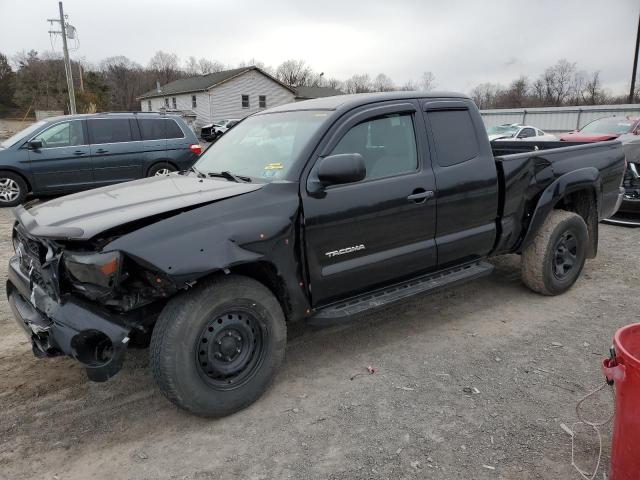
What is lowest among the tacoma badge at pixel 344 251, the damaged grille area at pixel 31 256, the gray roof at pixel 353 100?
the tacoma badge at pixel 344 251

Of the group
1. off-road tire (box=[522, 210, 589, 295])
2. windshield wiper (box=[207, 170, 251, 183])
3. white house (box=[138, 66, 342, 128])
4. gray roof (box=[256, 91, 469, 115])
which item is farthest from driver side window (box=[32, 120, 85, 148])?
white house (box=[138, 66, 342, 128])

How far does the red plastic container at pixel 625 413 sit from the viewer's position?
6.42 feet

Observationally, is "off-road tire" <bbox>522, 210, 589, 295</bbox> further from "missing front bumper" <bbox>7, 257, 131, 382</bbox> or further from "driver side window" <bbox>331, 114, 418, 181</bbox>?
"missing front bumper" <bbox>7, 257, 131, 382</bbox>

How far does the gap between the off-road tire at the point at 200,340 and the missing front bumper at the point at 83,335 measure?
0.20 meters

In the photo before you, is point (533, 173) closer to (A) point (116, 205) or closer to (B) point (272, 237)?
(B) point (272, 237)

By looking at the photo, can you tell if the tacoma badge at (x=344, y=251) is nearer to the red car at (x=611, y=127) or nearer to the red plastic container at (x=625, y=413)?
the red plastic container at (x=625, y=413)

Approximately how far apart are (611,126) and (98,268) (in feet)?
43.3

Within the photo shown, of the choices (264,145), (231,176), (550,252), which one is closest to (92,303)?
(231,176)

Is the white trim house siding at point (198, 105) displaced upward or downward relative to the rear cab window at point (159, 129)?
upward

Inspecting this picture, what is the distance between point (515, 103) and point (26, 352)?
64311 millimetres

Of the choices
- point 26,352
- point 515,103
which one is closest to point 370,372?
point 26,352

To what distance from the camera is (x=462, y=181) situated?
3875 millimetres

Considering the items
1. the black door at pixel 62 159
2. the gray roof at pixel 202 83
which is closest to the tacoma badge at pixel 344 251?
the black door at pixel 62 159

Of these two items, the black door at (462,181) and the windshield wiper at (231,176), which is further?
the black door at (462,181)
